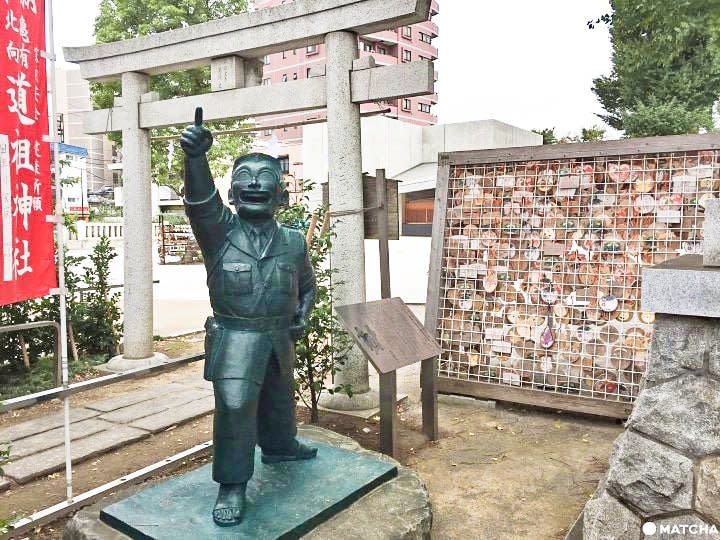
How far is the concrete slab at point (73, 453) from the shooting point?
164 inches

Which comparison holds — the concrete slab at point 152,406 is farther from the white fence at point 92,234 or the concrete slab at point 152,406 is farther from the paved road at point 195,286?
the white fence at point 92,234

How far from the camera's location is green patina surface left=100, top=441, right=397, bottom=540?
2535 mm

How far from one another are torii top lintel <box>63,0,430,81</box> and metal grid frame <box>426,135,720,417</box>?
160 centimetres

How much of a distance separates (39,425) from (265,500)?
350 centimetres

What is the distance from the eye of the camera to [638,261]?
4.91 m

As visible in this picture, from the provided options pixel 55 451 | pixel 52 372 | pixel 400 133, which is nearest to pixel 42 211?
pixel 55 451

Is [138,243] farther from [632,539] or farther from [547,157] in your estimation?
[632,539]

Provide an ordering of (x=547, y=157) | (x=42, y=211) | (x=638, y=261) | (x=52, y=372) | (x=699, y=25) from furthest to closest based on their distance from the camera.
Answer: (x=699, y=25)
(x=52, y=372)
(x=547, y=157)
(x=638, y=261)
(x=42, y=211)

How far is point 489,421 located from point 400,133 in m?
19.5

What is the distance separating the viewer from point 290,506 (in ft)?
8.97

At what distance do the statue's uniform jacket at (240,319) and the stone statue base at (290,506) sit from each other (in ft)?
0.76

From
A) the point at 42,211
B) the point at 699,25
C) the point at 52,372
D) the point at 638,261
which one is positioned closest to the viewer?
the point at 42,211

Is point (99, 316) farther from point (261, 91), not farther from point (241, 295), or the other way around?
point (241, 295)
